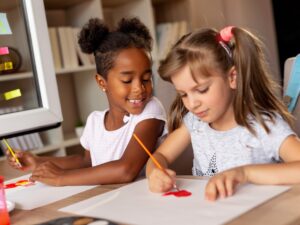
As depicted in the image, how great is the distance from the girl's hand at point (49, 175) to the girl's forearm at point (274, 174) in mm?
453

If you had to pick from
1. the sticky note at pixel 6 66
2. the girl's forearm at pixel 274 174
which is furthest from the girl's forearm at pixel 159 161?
the sticky note at pixel 6 66

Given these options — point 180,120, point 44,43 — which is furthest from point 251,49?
point 44,43

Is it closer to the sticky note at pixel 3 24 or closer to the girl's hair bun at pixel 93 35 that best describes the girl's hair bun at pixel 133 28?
the girl's hair bun at pixel 93 35

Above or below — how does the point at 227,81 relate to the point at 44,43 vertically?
below

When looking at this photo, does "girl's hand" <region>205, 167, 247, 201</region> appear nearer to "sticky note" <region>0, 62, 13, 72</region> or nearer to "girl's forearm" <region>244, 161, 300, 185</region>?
"girl's forearm" <region>244, 161, 300, 185</region>

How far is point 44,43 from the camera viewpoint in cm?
94

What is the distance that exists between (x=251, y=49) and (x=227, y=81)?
9 centimetres

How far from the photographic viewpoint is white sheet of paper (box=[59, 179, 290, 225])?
2.24 feet

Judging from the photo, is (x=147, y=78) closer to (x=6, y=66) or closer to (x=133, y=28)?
(x=133, y=28)

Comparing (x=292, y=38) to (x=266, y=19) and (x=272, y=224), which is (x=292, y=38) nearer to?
(x=266, y=19)

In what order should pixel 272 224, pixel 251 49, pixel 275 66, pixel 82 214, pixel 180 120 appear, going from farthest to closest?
pixel 275 66, pixel 180 120, pixel 251 49, pixel 82 214, pixel 272 224

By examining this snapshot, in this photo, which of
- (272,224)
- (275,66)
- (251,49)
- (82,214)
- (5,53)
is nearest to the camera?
(272,224)

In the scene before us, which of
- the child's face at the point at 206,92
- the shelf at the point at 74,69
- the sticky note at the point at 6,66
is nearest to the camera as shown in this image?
the sticky note at the point at 6,66

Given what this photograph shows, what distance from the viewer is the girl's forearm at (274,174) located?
0.83 meters
